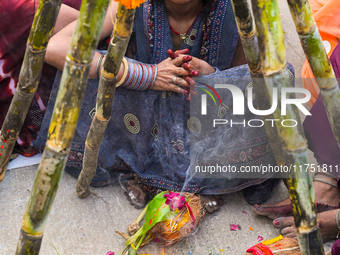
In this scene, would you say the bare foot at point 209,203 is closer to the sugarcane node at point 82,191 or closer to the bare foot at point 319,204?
the bare foot at point 319,204

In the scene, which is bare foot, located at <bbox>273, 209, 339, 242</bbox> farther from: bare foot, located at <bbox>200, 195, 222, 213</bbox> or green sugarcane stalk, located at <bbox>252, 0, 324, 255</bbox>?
green sugarcane stalk, located at <bbox>252, 0, 324, 255</bbox>

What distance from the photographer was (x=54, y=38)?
67.4 inches

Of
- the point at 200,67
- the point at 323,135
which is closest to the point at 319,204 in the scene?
A: the point at 323,135

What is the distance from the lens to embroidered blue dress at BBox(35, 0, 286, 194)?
5.64 feet

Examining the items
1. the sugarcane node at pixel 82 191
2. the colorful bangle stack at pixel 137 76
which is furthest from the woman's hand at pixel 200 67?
the sugarcane node at pixel 82 191

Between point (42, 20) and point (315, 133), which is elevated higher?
point (42, 20)

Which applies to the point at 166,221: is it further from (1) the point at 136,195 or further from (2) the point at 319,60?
(2) the point at 319,60

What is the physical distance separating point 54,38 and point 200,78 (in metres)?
0.75

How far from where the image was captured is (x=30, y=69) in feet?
3.83

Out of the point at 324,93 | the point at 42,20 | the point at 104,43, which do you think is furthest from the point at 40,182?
the point at 104,43

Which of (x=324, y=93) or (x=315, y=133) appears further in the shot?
(x=315, y=133)

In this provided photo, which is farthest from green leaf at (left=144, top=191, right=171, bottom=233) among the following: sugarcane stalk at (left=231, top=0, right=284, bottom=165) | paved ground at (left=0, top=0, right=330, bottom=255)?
sugarcane stalk at (left=231, top=0, right=284, bottom=165)

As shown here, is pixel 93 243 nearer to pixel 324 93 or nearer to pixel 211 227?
pixel 211 227

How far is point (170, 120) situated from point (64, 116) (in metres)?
1.03
